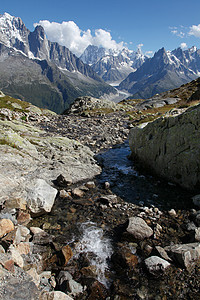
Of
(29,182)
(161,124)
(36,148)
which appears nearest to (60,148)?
(36,148)

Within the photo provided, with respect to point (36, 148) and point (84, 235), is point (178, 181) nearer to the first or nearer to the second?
point (84, 235)

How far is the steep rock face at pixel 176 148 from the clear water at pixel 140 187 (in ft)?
3.72

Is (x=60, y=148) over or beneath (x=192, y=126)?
beneath

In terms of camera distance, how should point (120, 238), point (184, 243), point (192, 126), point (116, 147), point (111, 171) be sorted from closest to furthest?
point (184, 243) → point (120, 238) → point (192, 126) → point (111, 171) → point (116, 147)

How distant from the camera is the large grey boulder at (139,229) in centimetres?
1064

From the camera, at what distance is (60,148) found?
26.0 meters

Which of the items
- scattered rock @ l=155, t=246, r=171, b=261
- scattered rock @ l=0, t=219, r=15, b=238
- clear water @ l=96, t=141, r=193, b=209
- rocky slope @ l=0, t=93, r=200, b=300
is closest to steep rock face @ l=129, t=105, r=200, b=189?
clear water @ l=96, t=141, r=193, b=209

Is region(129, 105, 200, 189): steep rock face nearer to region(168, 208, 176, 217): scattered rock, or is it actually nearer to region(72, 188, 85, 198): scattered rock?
region(168, 208, 176, 217): scattered rock

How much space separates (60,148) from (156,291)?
69.5 feet

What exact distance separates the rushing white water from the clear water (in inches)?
195

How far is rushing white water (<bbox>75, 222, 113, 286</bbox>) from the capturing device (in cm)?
886

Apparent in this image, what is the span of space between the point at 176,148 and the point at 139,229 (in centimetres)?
978

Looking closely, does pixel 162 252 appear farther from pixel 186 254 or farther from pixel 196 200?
pixel 196 200

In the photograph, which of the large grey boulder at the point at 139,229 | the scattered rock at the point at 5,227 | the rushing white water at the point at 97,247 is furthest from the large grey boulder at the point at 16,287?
the large grey boulder at the point at 139,229
